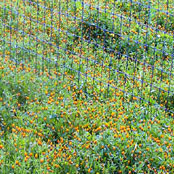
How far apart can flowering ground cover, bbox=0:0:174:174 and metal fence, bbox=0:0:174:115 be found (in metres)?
0.01

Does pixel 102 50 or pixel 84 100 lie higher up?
pixel 102 50

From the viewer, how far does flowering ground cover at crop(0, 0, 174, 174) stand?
3779 millimetres

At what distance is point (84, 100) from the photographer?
15.4 ft

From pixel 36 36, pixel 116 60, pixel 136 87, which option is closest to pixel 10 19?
pixel 36 36

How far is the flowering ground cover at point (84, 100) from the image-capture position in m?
3.78

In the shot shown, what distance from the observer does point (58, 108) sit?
14.5ft

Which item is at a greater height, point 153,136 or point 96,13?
point 96,13

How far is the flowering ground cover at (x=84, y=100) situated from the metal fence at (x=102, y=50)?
0.01 metres

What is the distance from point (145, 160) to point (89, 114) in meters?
0.88

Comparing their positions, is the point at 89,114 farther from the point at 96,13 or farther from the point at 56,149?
the point at 96,13

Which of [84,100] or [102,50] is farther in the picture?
[102,50]

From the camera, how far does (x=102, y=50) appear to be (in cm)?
588

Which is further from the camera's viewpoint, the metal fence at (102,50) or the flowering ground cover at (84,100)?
the metal fence at (102,50)

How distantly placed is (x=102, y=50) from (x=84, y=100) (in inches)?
53.7
